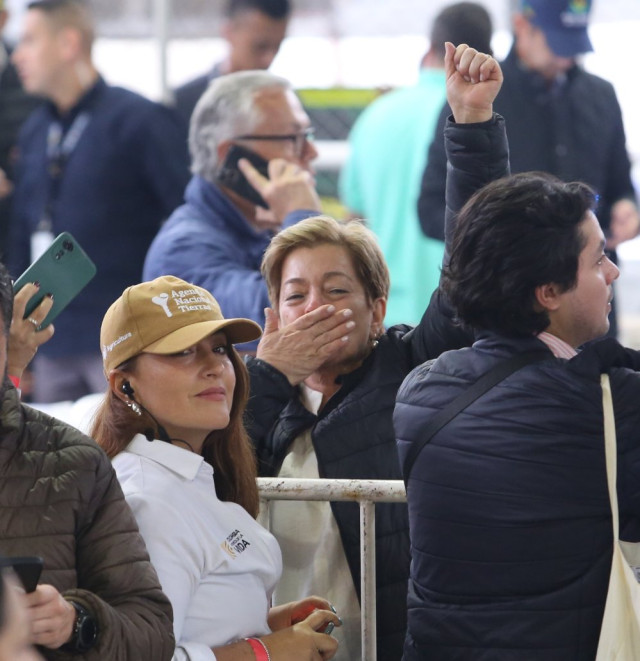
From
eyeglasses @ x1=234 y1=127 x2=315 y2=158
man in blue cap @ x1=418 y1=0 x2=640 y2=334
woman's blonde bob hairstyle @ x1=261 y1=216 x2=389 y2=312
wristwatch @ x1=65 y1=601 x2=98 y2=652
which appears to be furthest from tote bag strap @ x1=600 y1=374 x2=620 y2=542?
man in blue cap @ x1=418 y1=0 x2=640 y2=334

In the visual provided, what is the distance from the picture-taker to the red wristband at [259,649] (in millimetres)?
2385

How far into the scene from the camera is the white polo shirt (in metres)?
2.29

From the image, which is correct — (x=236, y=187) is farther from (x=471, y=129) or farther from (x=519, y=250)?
(x=519, y=250)

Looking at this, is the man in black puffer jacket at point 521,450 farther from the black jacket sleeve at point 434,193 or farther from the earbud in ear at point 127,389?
the black jacket sleeve at point 434,193

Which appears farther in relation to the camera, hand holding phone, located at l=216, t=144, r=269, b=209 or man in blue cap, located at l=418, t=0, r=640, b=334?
man in blue cap, located at l=418, t=0, r=640, b=334

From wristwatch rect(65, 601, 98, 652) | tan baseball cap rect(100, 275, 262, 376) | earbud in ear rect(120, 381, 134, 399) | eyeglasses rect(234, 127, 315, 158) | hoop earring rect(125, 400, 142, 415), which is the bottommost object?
wristwatch rect(65, 601, 98, 652)

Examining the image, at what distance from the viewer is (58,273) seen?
274 centimetres

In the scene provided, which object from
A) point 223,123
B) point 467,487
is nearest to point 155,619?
point 467,487

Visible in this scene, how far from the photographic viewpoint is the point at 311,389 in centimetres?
297

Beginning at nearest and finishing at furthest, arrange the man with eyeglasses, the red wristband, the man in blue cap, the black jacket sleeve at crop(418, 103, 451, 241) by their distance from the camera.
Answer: the red wristband < the man with eyeglasses < the black jacket sleeve at crop(418, 103, 451, 241) < the man in blue cap

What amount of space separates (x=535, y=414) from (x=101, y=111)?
11.9 feet

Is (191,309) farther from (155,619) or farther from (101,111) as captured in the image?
(101,111)

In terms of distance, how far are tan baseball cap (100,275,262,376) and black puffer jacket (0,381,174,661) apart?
11.2 inches

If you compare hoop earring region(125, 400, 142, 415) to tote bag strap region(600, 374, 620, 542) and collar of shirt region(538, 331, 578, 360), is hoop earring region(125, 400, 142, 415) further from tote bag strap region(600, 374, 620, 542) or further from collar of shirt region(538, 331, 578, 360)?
tote bag strap region(600, 374, 620, 542)
